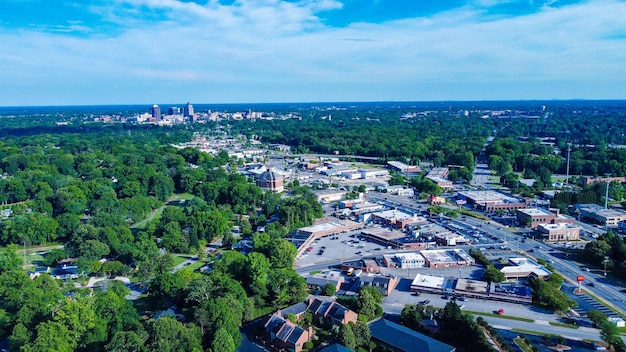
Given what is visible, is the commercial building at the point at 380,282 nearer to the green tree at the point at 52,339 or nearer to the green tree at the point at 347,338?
the green tree at the point at 347,338

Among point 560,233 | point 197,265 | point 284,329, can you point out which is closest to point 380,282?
point 284,329

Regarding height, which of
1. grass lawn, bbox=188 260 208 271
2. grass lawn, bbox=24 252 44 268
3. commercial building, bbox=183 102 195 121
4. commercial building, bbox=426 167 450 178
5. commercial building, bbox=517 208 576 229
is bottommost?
grass lawn, bbox=24 252 44 268

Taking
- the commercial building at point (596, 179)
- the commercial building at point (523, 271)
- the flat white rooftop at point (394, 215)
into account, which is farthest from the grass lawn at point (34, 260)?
the commercial building at point (596, 179)

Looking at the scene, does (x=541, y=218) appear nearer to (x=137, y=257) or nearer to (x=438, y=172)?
(x=438, y=172)

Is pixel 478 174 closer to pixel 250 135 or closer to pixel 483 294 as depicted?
pixel 483 294

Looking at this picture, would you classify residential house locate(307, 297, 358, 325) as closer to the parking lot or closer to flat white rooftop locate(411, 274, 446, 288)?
flat white rooftop locate(411, 274, 446, 288)

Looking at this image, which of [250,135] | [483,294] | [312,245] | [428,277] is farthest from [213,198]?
[250,135]

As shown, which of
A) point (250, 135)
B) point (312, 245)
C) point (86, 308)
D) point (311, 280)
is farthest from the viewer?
point (250, 135)

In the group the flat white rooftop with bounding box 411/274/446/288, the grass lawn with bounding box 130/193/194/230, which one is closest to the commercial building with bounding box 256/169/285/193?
the grass lawn with bounding box 130/193/194/230
